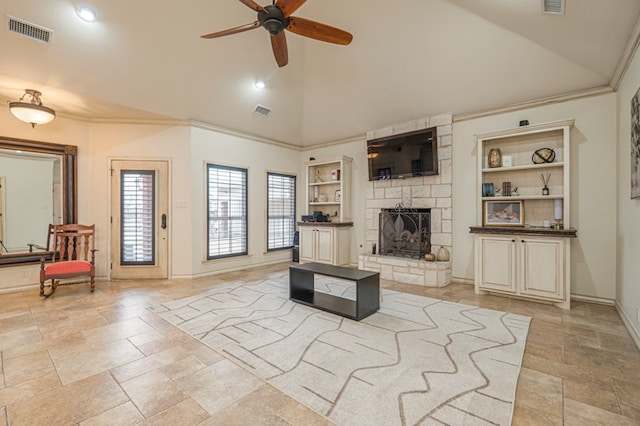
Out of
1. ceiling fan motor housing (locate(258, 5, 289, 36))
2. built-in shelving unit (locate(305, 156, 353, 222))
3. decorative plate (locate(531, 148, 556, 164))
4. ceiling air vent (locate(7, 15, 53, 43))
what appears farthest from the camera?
built-in shelving unit (locate(305, 156, 353, 222))

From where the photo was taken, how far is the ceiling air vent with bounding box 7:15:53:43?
3.25m

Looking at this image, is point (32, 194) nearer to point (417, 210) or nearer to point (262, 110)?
point (262, 110)

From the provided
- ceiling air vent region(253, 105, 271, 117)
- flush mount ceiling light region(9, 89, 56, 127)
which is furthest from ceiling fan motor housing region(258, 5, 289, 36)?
flush mount ceiling light region(9, 89, 56, 127)

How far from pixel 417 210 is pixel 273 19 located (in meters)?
4.12

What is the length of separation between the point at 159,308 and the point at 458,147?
5.36 meters

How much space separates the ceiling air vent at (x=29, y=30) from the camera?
3254mm

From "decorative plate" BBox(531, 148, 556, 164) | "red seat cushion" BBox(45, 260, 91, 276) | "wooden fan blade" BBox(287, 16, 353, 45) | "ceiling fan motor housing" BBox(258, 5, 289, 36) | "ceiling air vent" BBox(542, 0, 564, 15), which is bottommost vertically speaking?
"red seat cushion" BBox(45, 260, 91, 276)

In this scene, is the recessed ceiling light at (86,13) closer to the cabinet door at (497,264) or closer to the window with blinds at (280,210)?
the window with blinds at (280,210)

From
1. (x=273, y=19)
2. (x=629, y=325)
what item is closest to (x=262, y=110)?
(x=273, y=19)

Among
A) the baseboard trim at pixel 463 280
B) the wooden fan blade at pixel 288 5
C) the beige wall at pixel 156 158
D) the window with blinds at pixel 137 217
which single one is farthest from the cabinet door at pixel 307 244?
the wooden fan blade at pixel 288 5

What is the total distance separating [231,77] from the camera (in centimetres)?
493

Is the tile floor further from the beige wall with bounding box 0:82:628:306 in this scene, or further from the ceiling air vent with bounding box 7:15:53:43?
the ceiling air vent with bounding box 7:15:53:43

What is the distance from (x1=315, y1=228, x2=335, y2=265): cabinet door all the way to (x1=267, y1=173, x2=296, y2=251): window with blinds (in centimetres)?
108

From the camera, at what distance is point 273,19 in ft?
9.05
